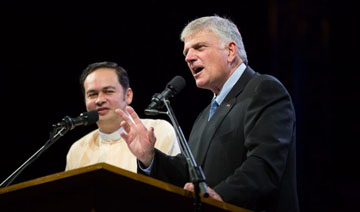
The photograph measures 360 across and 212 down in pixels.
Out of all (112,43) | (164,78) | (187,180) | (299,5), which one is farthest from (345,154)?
(187,180)

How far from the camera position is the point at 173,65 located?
5559 mm

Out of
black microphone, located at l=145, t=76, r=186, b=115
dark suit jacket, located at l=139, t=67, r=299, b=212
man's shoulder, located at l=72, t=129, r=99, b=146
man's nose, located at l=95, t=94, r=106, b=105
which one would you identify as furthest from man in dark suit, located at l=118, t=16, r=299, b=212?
man's shoulder, located at l=72, t=129, r=99, b=146

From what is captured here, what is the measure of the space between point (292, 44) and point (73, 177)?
3734 mm

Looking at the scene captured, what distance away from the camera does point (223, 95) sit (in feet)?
9.57

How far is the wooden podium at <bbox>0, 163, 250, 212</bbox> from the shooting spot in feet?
5.87

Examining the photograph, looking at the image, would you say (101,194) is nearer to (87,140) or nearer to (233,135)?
(233,135)

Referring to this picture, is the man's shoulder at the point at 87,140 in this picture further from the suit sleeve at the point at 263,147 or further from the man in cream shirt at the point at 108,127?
the suit sleeve at the point at 263,147

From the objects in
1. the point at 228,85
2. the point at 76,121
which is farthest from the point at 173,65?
the point at 76,121

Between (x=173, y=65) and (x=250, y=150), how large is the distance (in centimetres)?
320

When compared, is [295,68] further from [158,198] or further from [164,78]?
[158,198]

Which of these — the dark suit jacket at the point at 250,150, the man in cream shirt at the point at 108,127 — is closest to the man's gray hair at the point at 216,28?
the dark suit jacket at the point at 250,150

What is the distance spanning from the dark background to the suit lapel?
2256mm

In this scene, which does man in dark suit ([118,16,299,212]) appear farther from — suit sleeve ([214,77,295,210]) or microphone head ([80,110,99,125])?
microphone head ([80,110,99,125])

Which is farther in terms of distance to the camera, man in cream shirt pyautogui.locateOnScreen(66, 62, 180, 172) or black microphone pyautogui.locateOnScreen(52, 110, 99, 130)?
man in cream shirt pyautogui.locateOnScreen(66, 62, 180, 172)
